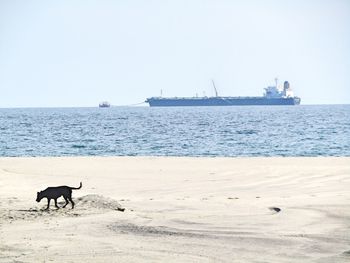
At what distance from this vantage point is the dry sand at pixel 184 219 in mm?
7738

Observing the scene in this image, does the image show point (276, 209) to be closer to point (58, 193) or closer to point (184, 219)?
point (184, 219)

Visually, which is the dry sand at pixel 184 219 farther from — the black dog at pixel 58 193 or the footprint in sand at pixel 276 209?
the black dog at pixel 58 193

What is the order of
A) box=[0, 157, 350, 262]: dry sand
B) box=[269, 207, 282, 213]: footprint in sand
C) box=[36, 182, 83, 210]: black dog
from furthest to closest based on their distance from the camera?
box=[36, 182, 83, 210]: black dog, box=[269, 207, 282, 213]: footprint in sand, box=[0, 157, 350, 262]: dry sand

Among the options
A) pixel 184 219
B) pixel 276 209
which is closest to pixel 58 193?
pixel 184 219

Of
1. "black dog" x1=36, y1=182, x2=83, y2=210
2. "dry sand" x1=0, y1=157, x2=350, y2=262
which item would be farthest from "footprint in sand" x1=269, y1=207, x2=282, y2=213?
"black dog" x1=36, y1=182, x2=83, y2=210

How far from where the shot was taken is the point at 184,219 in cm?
972

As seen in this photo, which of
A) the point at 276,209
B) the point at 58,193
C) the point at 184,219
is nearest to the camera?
the point at 184,219

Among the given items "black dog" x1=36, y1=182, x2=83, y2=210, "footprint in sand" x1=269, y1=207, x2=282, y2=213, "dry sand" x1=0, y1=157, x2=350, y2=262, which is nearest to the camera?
"dry sand" x1=0, y1=157, x2=350, y2=262

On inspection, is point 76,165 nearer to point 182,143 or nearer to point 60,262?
point 60,262

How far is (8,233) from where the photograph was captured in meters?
8.73

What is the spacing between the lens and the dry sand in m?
7.74

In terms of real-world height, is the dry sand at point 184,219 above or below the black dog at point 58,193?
below

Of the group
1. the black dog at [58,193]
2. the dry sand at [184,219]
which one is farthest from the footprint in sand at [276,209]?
the black dog at [58,193]

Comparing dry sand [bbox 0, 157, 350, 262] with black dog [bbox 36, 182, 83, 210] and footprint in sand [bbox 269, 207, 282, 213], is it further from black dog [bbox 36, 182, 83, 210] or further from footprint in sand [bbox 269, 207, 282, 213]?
black dog [bbox 36, 182, 83, 210]
